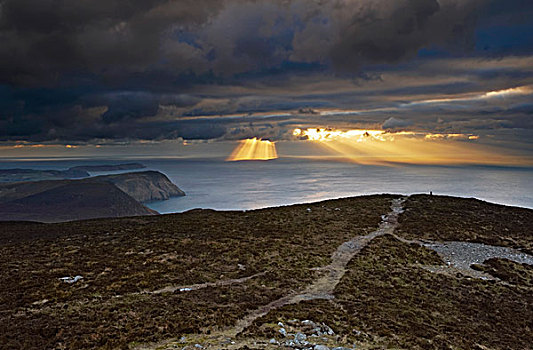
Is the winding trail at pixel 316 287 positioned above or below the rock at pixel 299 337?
below

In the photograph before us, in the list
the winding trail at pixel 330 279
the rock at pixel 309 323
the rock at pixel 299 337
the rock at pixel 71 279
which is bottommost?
the winding trail at pixel 330 279

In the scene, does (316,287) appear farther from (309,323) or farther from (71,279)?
(71,279)

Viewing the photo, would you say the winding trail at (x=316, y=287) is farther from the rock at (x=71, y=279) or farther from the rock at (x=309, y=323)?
the rock at (x=71, y=279)

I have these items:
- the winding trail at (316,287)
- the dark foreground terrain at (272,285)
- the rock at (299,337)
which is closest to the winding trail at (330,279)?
the winding trail at (316,287)

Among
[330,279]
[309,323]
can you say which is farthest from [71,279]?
[330,279]

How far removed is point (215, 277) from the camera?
33.1 metres

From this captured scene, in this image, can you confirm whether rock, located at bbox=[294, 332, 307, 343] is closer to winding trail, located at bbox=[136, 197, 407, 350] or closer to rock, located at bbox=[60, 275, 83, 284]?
winding trail, located at bbox=[136, 197, 407, 350]

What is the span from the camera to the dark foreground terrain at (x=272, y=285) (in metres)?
20.6

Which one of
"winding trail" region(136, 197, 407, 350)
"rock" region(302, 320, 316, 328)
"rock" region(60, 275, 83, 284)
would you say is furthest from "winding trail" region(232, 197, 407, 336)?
"rock" region(60, 275, 83, 284)

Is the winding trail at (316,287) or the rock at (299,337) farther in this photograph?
the winding trail at (316,287)

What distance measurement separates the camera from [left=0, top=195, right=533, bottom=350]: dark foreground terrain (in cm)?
2062

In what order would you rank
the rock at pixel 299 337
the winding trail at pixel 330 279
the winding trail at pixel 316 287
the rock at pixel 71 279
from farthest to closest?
the rock at pixel 71 279, the winding trail at pixel 330 279, the winding trail at pixel 316 287, the rock at pixel 299 337

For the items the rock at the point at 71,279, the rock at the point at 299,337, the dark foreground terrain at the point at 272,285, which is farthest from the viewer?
the rock at the point at 71,279

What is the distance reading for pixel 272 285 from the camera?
30.8 meters
